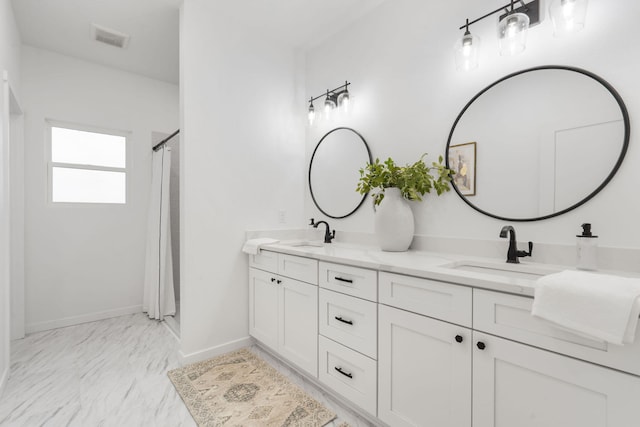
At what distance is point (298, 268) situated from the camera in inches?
77.7

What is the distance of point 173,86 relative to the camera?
3645 mm

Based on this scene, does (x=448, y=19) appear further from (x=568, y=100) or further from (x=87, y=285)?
(x=87, y=285)

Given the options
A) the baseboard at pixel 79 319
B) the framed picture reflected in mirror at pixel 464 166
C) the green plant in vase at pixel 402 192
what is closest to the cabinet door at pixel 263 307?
the green plant in vase at pixel 402 192

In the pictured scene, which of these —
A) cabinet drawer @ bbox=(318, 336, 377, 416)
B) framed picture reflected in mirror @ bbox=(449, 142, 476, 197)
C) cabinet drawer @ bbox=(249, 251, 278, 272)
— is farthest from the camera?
cabinet drawer @ bbox=(249, 251, 278, 272)

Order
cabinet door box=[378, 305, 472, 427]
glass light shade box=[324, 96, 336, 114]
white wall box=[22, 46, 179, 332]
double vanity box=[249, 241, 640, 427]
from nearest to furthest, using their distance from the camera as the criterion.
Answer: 1. double vanity box=[249, 241, 640, 427]
2. cabinet door box=[378, 305, 472, 427]
3. glass light shade box=[324, 96, 336, 114]
4. white wall box=[22, 46, 179, 332]

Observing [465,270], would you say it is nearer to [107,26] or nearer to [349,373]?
[349,373]

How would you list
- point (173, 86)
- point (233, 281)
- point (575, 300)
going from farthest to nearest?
point (173, 86), point (233, 281), point (575, 300)

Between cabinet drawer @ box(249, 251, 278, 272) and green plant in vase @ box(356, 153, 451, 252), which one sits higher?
green plant in vase @ box(356, 153, 451, 252)

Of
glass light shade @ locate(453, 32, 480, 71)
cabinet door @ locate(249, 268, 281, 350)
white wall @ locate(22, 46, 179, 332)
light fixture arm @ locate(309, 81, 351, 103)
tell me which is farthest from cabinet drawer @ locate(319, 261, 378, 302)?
white wall @ locate(22, 46, 179, 332)

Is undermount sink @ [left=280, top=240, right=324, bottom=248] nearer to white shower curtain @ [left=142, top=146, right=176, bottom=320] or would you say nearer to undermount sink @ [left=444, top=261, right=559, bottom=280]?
undermount sink @ [left=444, top=261, right=559, bottom=280]

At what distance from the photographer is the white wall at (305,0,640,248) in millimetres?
1304

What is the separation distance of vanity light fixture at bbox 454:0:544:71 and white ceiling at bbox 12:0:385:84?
0.97 m

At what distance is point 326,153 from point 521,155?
4.96 ft

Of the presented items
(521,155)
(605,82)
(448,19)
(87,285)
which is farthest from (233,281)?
(605,82)
